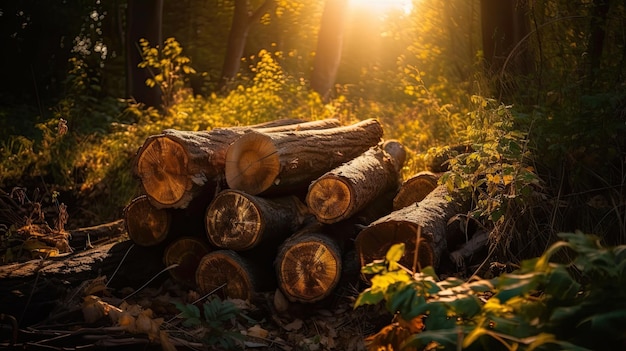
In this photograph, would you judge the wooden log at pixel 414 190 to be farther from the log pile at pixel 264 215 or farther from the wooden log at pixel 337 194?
the wooden log at pixel 337 194

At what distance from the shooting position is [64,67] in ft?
56.4

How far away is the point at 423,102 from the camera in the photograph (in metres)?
11.5

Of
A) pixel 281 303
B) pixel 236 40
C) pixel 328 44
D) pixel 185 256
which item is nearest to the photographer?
pixel 281 303

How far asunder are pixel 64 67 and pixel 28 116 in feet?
8.59

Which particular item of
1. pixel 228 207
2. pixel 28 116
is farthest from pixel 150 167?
pixel 28 116

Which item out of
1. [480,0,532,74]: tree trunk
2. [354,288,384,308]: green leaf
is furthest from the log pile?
[480,0,532,74]: tree trunk

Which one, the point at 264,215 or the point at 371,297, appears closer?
the point at 371,297

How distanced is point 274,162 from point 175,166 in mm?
704

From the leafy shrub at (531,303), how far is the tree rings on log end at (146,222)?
297 cm

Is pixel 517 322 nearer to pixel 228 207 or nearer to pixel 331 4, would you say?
pixel 228 207

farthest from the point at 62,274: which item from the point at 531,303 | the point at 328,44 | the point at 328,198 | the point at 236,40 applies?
the point at 236,40

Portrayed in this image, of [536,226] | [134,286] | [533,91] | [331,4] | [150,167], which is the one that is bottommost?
[134,286]

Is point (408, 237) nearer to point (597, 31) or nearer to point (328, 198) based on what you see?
point (328, 198)

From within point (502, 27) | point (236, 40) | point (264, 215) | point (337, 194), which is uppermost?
point (236, 40)
